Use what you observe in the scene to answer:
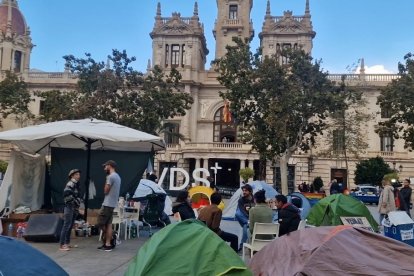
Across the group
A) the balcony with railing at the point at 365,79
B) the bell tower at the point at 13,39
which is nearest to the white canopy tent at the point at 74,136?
the balcony with railing at the point at 365,79

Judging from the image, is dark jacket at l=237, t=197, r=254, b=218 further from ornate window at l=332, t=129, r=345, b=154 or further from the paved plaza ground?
ornate window at l=332, t=129, r=345, b=154

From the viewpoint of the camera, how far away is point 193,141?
4534cm

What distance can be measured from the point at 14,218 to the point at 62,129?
98.2 inches

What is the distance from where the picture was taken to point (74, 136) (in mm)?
11758

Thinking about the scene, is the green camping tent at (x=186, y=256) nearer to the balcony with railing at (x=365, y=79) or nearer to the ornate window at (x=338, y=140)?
the ornate window at (x=338, y=140)

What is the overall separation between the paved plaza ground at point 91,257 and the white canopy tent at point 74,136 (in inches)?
65.0

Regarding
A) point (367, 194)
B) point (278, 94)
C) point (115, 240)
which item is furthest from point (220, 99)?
point (115, 240)

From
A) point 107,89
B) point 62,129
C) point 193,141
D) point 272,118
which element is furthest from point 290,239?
point 193,141

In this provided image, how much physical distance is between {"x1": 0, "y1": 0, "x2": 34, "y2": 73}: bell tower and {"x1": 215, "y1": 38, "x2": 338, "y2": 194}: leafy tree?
106ft

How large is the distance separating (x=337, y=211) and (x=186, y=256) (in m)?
6.96

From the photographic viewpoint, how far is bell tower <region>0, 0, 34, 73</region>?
51.8 m

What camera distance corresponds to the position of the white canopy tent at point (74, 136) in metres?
10.8

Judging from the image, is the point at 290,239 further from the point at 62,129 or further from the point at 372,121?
the point at 372,121

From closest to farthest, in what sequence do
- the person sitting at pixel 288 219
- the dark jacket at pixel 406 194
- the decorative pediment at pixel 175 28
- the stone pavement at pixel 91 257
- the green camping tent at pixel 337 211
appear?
the stone pavement at pixel 91 257 < the person sitting at pixel 288 219 < the green camping tent at pixel 337 211 < the dark jacket at pixel 406 194 < the decorative pediment at pixel 175 28
